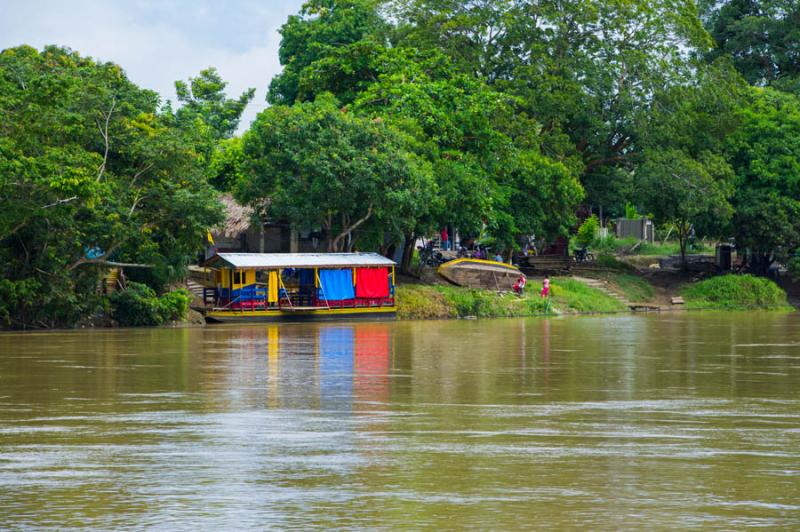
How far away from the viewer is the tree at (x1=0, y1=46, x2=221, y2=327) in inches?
1118

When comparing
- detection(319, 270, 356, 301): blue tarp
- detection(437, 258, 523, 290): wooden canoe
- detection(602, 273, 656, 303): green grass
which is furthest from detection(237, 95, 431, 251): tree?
detection(602, 273, 656, 303): green grass

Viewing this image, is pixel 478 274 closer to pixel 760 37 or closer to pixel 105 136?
pixel 105 136

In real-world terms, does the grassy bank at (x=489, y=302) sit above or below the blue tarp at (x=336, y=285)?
below

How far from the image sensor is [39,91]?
29.3 meters

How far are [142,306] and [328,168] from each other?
690 cm

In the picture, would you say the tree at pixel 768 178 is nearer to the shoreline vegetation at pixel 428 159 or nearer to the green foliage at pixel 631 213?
the shoreline vegetation at pixel 428 159

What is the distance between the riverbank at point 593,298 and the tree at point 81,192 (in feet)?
29.0

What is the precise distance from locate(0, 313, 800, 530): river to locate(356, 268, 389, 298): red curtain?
44.9 feet

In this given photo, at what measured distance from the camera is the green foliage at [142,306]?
32562mm

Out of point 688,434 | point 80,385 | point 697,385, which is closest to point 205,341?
point 80,385

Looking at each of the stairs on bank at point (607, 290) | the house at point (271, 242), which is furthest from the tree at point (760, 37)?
the house at point (271, 242)

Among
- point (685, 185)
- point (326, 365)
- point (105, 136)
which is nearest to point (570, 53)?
point (685, 185)

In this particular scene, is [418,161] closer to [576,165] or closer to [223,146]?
[576,165]

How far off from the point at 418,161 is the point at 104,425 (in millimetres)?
25876
